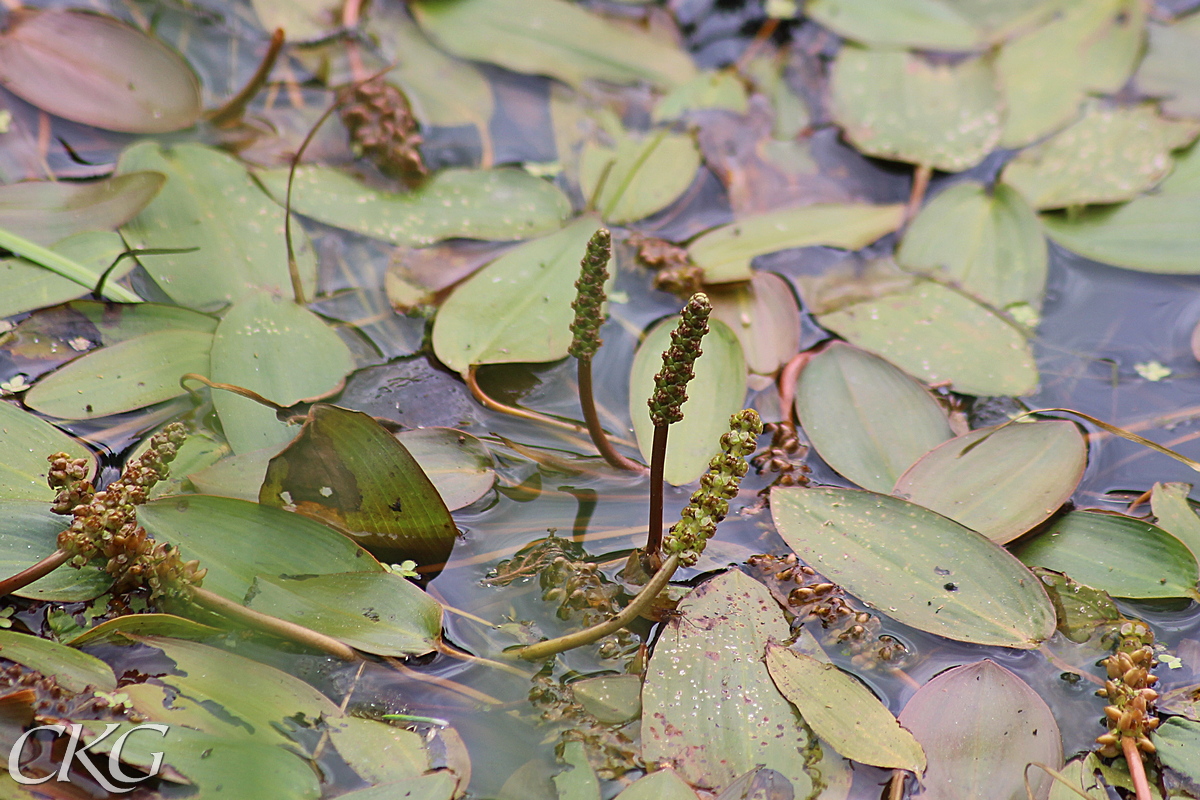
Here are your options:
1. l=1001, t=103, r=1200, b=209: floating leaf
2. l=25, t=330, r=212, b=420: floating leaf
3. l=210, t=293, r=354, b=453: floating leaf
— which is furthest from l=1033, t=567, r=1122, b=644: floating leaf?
l=25, t=330, r=212, b=420: floating leaf

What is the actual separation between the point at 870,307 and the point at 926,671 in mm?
831

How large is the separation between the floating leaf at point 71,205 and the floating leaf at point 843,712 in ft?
5.05

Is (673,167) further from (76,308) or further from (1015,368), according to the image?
(76,308)

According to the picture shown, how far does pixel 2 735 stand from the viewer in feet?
3.70

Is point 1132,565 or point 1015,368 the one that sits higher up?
point 1015,368

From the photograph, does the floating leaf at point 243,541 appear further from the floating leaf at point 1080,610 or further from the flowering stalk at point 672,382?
the floating leaf at point 1080,610

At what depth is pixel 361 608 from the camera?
4.27 ft

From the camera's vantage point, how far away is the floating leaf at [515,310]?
1.68 metres

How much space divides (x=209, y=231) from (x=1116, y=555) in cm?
182

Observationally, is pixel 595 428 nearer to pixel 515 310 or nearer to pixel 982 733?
pixel 515 310

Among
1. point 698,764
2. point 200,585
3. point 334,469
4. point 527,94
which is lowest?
point 698,764

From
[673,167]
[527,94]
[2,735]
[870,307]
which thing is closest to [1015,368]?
[870,307]

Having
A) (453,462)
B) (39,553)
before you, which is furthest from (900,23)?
(39,553)

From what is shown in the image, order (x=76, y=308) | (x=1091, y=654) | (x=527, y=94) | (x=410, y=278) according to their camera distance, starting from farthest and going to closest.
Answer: (x=527, y=94), (x=410, y=278), (x=76, y=308), (x=1091, y=654)
